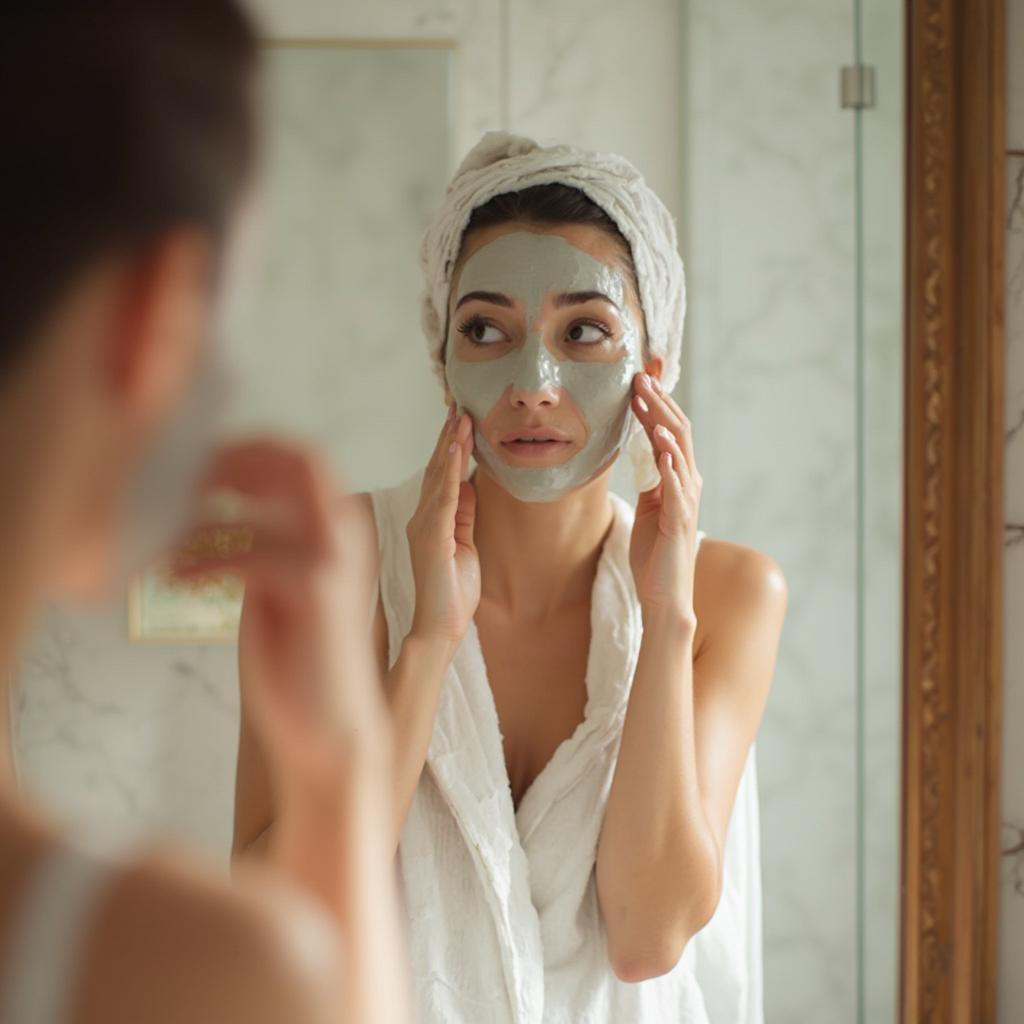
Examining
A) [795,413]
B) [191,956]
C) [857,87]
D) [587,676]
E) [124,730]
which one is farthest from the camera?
[795,413]

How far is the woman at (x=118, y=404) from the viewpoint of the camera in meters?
0.21

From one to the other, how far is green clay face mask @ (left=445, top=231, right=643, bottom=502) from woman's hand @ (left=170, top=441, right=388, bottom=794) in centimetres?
47

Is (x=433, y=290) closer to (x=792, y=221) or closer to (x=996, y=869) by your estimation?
(x=792, y=221)

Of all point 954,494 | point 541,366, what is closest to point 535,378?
point 541,366

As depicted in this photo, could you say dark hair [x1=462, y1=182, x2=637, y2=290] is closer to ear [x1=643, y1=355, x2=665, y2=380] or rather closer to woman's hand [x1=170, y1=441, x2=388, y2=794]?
ear [x1=643, y1=355, x2=665, y2=380]

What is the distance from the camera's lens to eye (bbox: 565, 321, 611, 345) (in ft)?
2.41

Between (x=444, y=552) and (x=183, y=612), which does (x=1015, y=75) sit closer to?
(x=444, y=552)

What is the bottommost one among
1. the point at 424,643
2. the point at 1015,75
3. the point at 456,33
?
the point at 424,643

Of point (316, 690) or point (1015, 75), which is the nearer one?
point (316, 690)

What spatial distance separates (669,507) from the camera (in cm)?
74

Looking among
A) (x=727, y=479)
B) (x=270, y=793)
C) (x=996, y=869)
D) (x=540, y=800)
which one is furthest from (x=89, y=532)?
(x=727, y=479)

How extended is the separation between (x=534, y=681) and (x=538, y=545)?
0.10 meters

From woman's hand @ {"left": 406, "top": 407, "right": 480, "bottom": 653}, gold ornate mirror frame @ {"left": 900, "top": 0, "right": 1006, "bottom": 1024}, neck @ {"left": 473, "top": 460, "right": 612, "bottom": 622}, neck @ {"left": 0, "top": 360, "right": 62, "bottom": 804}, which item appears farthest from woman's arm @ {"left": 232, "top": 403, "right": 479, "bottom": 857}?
neck @ {"left": 0, "top": 360, "right": 62, "bottom": 804}

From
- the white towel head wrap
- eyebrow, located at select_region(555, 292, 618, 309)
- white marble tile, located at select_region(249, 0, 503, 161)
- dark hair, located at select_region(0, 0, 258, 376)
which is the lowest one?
dark hair, located at select_region(0, 0, 258, 376)
